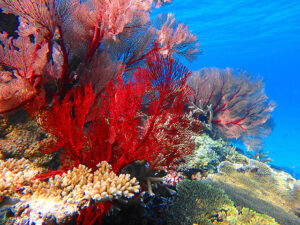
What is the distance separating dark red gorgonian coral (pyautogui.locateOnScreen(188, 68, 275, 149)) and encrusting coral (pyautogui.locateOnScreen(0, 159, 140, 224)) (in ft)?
18.0

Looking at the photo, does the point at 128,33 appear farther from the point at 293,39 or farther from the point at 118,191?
the point at 293,39

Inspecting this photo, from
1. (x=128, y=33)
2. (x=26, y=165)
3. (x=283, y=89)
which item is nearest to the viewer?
(x=26, y=165)

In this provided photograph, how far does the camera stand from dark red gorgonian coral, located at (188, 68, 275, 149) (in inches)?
268

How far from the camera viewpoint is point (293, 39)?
45719 millimetres

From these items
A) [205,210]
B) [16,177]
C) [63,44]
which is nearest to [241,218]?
[205,210]

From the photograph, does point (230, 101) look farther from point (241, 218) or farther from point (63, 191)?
point (63, 191)

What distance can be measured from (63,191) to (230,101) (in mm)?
6746

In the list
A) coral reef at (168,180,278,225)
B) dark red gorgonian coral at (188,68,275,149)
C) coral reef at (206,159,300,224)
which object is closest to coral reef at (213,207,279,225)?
coral reef at (168,180,278,225)

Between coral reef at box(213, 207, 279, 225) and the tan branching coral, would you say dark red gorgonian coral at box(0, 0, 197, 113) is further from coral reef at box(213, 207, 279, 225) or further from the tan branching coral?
coral reef at box(213, 207, 279, 225)

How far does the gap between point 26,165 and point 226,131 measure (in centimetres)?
655

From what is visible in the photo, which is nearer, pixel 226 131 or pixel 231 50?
pixel 226 131

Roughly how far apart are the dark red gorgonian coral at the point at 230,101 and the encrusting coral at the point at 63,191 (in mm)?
5476

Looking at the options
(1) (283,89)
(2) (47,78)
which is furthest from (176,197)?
(1) (283,89)

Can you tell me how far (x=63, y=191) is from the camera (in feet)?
6.17
